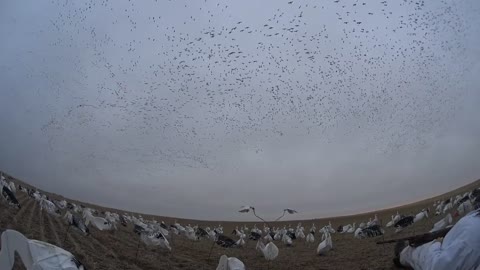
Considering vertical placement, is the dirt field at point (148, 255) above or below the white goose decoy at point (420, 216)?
below

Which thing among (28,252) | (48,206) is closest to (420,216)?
(28,252)

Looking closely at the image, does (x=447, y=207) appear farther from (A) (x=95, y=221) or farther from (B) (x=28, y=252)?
(A) (x=95, y=221)

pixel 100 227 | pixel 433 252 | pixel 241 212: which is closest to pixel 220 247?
pixel 241 212

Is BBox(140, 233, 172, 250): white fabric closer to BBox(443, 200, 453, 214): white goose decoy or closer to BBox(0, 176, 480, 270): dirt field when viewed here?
BBox(0, 176, 480, 270): dirt field

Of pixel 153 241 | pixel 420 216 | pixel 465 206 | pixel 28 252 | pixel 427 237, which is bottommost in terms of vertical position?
pixel 28 252

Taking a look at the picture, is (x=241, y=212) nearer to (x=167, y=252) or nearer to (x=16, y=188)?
(x=167, y=252)

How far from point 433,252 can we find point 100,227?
7.59m

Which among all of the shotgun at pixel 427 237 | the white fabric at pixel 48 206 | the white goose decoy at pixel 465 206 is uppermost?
the white goose decoy at pixel 465 206

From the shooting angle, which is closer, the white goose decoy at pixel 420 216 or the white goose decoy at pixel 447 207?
the white goose decoy at pixel 447 207

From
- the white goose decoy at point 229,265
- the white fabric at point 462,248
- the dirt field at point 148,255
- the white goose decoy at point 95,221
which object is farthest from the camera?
the white goose decoy at point 95,221

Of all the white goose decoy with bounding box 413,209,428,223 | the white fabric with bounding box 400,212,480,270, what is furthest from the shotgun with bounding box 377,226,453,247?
the white goose decoy with bounding box 413,209,428,223

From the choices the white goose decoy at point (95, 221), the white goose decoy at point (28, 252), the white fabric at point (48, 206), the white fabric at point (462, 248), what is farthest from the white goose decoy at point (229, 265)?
the white fabric at point (48, 206)

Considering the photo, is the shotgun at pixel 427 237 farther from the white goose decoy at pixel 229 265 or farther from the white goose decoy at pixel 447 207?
the white goose decoy at pixel 447 207

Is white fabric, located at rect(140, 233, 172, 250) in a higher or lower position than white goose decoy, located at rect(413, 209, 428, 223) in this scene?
lower
